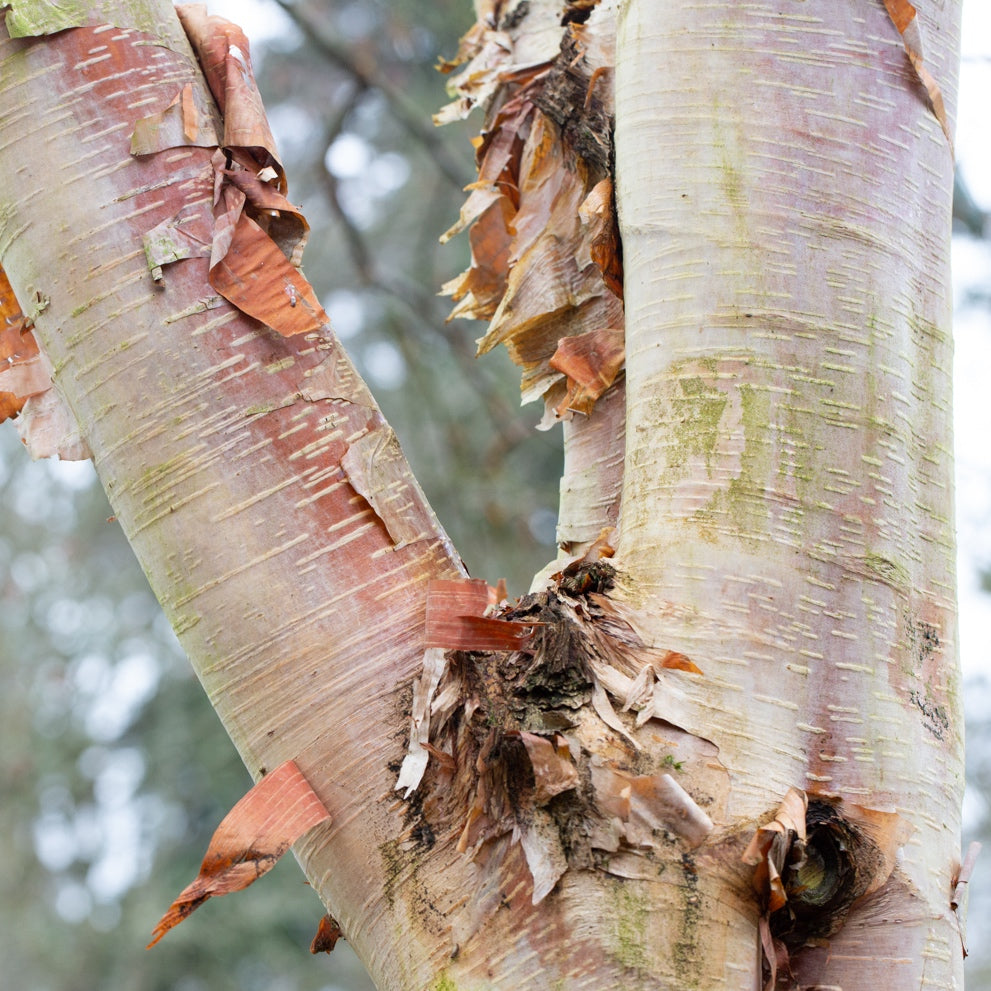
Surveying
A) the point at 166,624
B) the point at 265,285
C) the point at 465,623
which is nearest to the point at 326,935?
the point at 465,623

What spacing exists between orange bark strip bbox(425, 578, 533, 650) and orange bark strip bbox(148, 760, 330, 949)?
152 millimetres

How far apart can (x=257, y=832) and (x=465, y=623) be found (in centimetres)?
23

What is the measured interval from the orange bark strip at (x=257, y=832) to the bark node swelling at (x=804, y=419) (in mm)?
293

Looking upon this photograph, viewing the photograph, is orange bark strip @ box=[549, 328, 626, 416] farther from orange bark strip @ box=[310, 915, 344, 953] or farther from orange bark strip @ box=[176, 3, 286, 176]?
orange bark strip @ box=[310, 915, 344, 953]

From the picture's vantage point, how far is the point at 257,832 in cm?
75

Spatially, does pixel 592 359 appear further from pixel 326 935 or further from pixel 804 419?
pixel 326 935

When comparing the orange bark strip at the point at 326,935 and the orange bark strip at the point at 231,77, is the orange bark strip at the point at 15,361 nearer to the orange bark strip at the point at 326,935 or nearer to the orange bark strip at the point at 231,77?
the orange bark strip at the point at 231,77

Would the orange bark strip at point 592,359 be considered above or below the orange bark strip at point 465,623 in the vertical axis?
above

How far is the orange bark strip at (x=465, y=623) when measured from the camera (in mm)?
762

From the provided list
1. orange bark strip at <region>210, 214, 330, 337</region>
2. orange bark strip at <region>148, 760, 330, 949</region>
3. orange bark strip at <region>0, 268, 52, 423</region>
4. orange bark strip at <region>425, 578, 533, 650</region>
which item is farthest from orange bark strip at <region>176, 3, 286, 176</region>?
orange bark strip at <region>148, 760, 330, 949</region>

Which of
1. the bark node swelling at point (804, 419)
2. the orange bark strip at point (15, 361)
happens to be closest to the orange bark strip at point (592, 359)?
the bark node swelling at point (804, 419)

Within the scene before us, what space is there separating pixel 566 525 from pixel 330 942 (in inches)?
20.1

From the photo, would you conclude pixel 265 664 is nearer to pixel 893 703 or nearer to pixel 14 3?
pixel 893 703

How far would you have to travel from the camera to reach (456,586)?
0.79 metres
